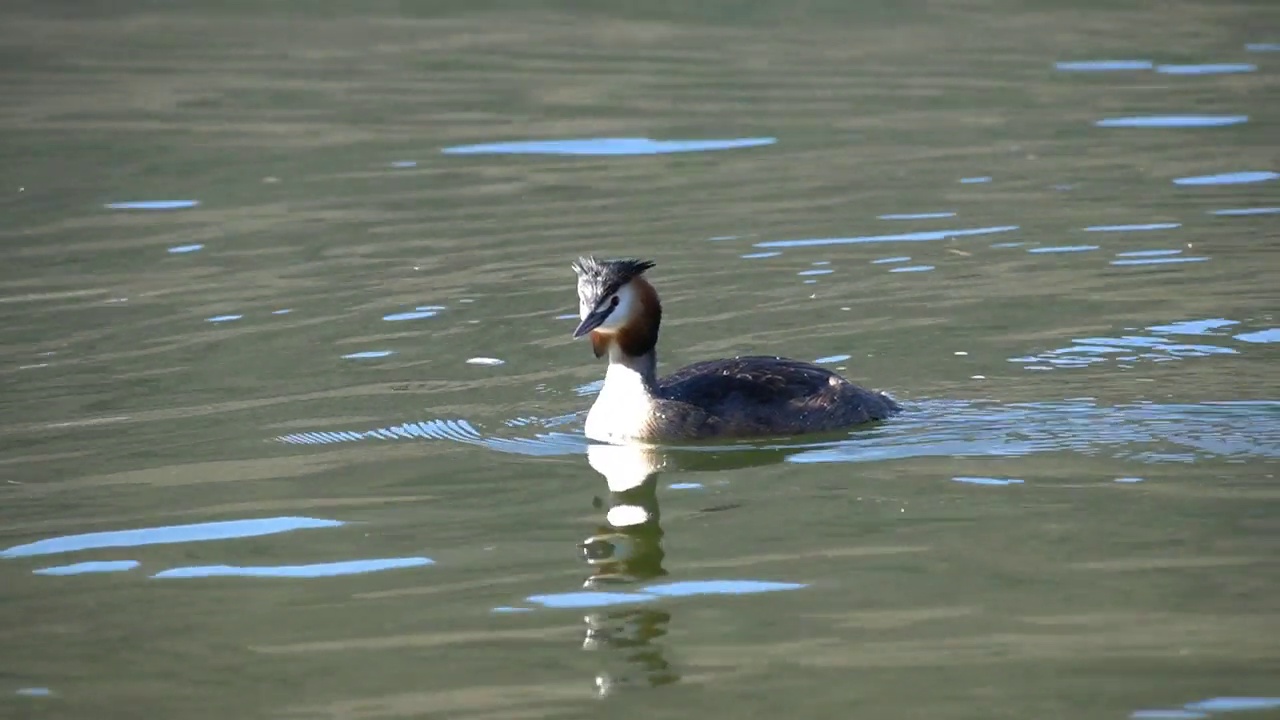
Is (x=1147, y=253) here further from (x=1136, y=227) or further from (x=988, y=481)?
(x=988, y=481)

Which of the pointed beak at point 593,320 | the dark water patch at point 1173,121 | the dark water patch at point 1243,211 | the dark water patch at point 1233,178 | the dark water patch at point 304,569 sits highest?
the pointed beak at point 593,320

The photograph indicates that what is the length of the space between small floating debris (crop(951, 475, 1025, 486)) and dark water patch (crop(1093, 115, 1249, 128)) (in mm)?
11525

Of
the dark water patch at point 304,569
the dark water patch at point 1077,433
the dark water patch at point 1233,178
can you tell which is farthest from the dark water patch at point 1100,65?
the dark water patch at point 304,569

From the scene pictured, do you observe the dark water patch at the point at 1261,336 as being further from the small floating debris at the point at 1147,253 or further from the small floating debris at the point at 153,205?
the small floating debris at the point at 153,205

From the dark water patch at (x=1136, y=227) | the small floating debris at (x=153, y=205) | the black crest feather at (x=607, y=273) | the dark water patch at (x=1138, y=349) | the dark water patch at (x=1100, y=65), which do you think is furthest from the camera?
the dark water patch at (x=1100, y=65)

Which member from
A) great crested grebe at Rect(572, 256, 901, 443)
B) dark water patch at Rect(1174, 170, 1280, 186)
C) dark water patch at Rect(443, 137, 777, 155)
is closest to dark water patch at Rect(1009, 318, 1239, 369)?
great crested grebe at Rect(572, 256, 901, 443)

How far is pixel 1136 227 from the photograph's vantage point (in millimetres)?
15953

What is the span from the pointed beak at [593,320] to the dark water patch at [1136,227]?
6.15 metres

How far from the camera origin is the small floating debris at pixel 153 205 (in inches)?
742

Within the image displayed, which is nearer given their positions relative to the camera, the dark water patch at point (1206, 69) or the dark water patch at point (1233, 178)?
the dark water patch at point (1233, 178)

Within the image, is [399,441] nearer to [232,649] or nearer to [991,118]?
[232,649]

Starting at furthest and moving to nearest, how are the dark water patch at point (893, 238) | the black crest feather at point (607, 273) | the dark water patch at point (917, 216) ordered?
the dark water patch at point (917, 216) < the dark water patch at point (893, 238) < the black crest feather at point (607, 273)

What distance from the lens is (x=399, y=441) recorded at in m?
11.2

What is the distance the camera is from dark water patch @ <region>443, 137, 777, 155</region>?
68.5 ft
